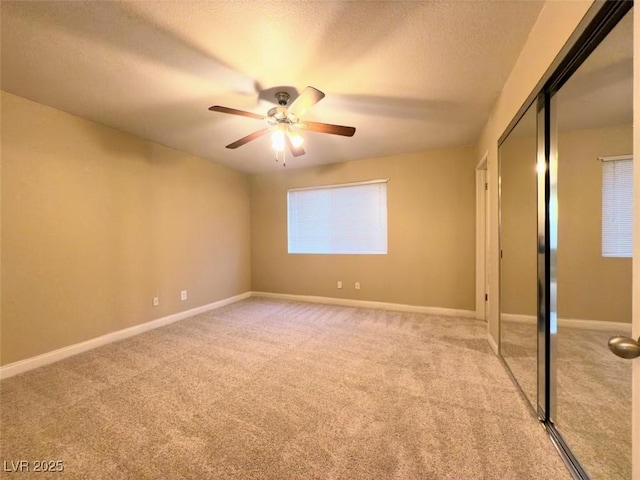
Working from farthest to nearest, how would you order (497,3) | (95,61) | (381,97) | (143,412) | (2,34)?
(381,97)
(95,61)
(143,412)
(2,34)
(497,3)

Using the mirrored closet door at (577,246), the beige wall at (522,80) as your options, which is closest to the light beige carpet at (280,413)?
the mirrored closet door at (577,246)

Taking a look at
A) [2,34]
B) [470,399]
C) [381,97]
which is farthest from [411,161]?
[2,34]

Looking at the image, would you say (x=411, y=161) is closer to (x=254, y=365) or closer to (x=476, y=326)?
(x=476, y=326)

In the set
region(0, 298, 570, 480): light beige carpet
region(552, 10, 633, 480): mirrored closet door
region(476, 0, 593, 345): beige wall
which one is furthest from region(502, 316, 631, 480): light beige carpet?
region(476, 0, 593, 345): beige wall

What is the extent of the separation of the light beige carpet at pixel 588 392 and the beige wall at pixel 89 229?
3.94 m

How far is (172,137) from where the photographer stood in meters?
3.11

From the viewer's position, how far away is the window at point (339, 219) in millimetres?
4035

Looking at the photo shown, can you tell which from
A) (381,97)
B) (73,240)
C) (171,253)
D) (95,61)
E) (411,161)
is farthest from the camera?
(411,161)

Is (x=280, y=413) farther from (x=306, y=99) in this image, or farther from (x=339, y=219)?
(x=339, y=219)

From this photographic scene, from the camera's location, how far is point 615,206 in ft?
7.07

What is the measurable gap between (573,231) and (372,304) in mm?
2513

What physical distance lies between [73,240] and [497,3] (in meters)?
3.81

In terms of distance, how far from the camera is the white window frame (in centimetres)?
190

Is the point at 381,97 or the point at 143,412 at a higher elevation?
the point at 381,97
